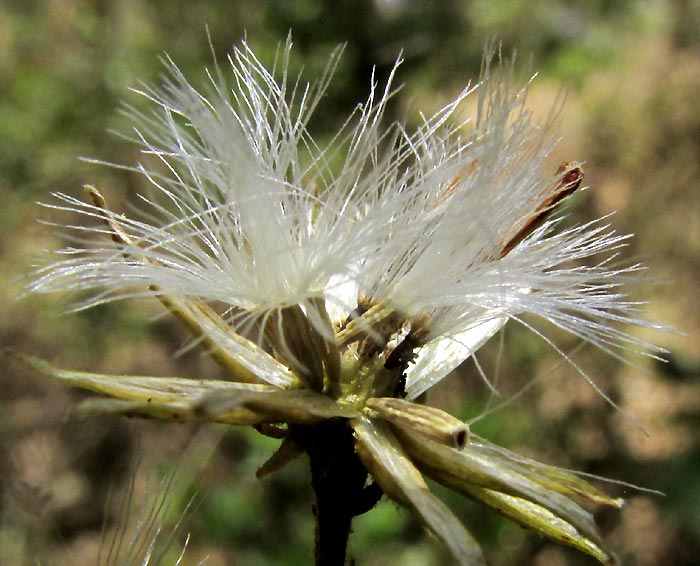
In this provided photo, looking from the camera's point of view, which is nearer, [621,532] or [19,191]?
[621,532]

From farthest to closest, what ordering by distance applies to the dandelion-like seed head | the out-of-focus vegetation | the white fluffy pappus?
the out-of-focus vegetation
the white fluffy pappus
the dandelion-like seed head

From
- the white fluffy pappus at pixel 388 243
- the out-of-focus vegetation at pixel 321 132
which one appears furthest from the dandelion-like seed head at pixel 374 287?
the out-of-focus vegetation at pixel 321 132

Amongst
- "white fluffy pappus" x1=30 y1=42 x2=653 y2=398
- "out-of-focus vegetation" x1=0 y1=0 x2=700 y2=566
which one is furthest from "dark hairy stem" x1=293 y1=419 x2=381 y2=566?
"out-of-focus vegetation" x1=0 y1=0 x2=700 y2=566

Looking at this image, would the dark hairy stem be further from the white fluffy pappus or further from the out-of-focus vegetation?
the out-of-focus vegetation

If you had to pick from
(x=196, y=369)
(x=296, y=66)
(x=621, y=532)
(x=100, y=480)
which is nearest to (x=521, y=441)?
(x=621, y=532)

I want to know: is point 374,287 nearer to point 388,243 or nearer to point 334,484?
point 388,243

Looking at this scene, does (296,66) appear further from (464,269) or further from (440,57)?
(464,269)
